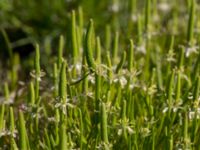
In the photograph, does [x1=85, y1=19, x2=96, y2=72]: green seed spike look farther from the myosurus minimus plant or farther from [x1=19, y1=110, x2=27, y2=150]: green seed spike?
[x1=19, y1=110, x2=27, y2=150]: green seed spike

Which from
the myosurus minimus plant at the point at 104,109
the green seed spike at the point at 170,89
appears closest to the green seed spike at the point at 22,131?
the myosurus minimus plant at the point at 104,109

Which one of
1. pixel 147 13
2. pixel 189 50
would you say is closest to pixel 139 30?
pixel 147 13

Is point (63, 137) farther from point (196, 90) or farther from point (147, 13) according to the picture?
point (147, 13)

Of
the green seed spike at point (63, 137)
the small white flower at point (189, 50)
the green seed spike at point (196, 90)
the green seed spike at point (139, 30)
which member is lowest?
the green seed spike at point (63, 137)

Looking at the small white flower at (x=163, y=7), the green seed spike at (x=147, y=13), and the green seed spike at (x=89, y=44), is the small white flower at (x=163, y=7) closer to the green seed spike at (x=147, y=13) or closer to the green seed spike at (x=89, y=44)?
the green seed spike at (x=147, y=13)

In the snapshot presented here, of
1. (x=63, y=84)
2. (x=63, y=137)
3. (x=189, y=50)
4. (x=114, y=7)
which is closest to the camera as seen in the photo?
(x=63, y=137)

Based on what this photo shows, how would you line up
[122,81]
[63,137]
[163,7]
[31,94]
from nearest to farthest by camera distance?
[63,137] → [31,94] → [122,81] → [163,7]

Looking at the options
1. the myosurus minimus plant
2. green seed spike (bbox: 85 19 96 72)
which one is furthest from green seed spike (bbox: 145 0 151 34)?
green seed spike (bbox: 85 19 96 72)

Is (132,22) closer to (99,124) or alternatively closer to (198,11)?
(198,11)

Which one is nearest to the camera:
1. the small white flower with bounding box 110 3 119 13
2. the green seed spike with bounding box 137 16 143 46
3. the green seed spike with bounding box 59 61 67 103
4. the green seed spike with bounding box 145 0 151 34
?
the green seed spike with bounding box 59 61 67 103

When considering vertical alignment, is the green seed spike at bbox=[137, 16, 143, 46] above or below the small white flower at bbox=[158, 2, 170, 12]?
below

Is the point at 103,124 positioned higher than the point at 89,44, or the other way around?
the point at 89,44
